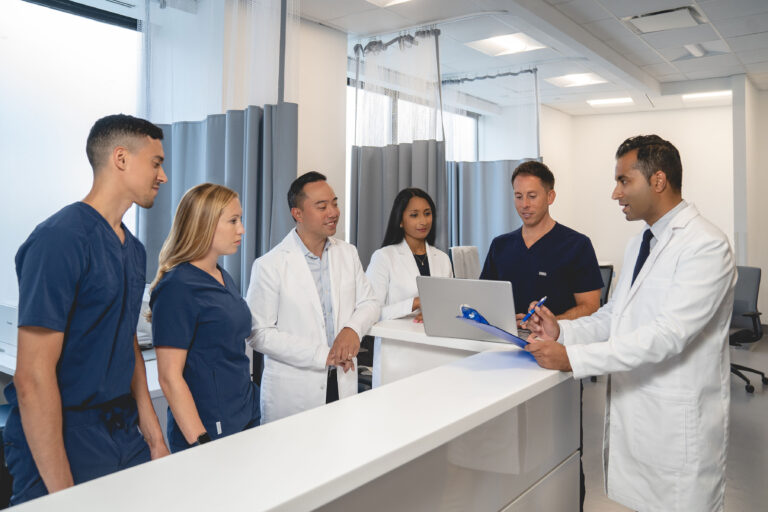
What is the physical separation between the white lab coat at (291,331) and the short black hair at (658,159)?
1153mm

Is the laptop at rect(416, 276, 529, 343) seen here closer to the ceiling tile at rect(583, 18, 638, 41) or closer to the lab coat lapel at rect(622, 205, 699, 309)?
the lab coat lapel at rect(622, 205, 699, 309)

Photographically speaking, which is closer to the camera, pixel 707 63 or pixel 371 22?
pixel 371 22

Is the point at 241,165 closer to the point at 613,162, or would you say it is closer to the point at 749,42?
the point at 749,42

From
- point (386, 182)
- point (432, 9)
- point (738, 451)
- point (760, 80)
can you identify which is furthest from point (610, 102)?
point (738, 451)

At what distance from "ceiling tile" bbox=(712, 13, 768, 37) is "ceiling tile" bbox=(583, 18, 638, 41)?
661 mm

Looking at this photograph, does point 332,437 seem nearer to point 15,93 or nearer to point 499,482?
point 499,482

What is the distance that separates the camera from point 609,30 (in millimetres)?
4910

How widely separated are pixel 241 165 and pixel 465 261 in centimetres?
238

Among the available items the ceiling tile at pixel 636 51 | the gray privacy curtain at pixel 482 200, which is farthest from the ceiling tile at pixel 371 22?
the ceiling tile at pixel 636 51

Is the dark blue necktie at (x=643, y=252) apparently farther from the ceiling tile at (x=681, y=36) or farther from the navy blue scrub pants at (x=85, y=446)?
the ceiling tile at (x=681, y=36)

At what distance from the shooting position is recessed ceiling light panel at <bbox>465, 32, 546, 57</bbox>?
15.9 ft

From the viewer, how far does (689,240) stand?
5.36 ft

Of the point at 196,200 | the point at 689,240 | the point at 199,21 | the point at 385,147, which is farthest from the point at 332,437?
the point at 385,147

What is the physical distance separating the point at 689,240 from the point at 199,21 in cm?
257
